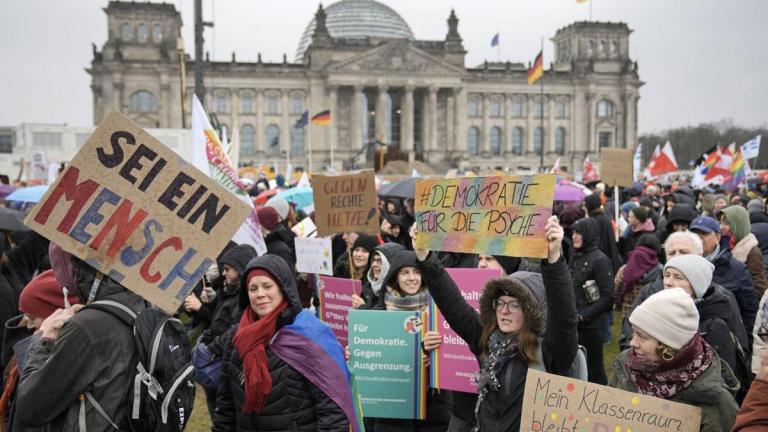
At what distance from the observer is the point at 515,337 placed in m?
3.46

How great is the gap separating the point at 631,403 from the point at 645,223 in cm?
708

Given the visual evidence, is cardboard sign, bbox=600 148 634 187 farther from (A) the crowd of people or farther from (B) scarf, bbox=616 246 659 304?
(A) the crowd of people

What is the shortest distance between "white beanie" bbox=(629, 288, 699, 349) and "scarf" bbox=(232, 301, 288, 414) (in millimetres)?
1763

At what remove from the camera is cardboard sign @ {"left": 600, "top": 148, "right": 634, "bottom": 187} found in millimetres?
11727

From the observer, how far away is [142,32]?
65.4 metres

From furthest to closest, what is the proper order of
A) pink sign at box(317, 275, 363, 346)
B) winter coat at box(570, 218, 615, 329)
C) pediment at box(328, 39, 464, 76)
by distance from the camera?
1. pediment at box(328, 39, 464, 76)
2. winter coat at box(570, 218, 615, 329)
3. pink sign at box(317, 275, 363, 346)

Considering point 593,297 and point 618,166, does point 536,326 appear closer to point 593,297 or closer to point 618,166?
point 593,297

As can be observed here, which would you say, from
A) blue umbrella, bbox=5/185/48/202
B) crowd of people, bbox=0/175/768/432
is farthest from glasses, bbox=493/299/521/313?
blue umbrella, bbox=5/185/48/202

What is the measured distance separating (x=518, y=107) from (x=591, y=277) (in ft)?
Answer: 218

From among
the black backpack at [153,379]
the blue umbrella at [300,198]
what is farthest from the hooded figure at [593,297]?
the blue umbrella at [300,198]

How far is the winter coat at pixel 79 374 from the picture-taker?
2.75 meters

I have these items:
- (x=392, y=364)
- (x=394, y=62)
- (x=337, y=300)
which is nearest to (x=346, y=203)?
(x=337, y=300)

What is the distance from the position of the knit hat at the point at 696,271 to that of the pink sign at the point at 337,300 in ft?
8.81

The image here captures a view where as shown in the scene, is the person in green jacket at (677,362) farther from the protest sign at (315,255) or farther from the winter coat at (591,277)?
the protest sign at (315,255)
